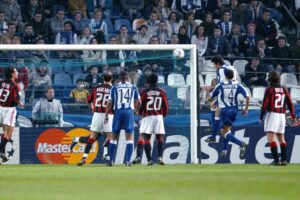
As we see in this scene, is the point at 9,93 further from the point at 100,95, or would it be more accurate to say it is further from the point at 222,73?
the point at 222,73

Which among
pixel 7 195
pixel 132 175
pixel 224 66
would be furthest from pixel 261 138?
pixel 7 195

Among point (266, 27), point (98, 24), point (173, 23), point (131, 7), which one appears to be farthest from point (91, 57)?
point (266, 27)

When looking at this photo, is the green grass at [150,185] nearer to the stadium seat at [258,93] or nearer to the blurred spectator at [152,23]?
the stadium seat at [258,93]

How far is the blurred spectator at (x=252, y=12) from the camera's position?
31080 millimetres

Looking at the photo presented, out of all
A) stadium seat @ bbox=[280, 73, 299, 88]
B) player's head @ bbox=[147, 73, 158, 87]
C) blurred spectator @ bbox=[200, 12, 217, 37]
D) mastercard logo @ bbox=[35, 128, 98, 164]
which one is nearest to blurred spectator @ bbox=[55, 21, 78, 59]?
blurred spectator @ bbox=[200, 12, 217, 37]

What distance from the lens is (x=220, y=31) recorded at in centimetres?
2964

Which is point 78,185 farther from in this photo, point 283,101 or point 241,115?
point 241,115

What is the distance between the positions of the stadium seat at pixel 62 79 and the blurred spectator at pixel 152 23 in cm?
492

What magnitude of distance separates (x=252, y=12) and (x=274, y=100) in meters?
9.68

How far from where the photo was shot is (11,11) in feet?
96.5

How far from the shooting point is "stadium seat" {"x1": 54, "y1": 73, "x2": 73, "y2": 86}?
2497 cm

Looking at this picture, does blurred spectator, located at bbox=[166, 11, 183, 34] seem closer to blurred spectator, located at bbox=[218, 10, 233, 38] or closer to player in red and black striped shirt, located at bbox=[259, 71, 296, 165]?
blurred spectator, located at bbox=[218, 10, 233, 38]

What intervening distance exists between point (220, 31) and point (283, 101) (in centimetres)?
793

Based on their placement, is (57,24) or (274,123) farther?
(57,24)
